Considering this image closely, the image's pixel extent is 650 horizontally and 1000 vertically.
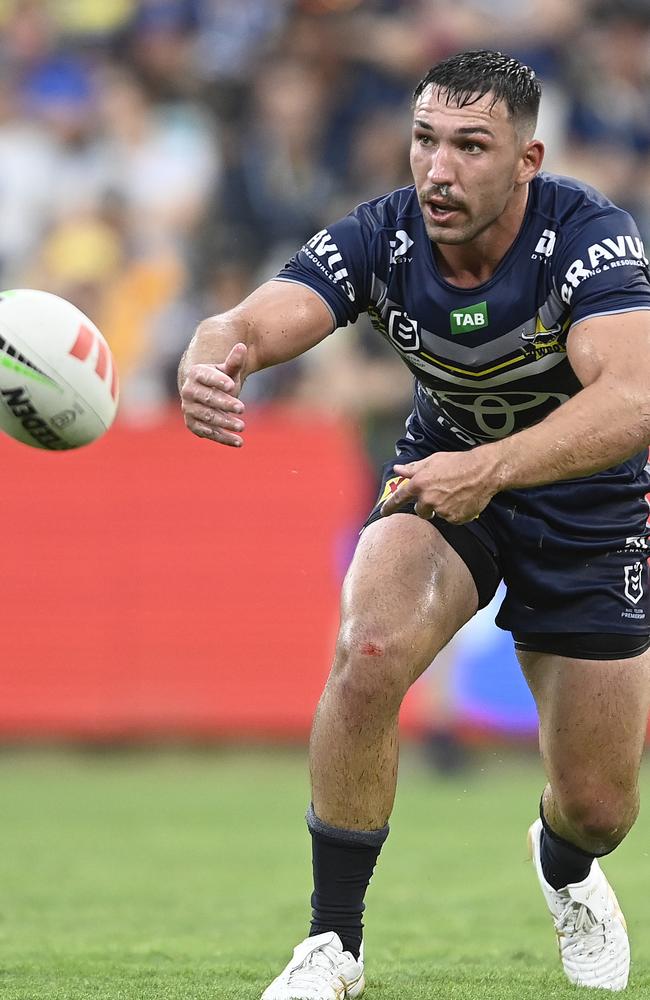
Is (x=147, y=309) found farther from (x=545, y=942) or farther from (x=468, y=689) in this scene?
(x=545, y=942)

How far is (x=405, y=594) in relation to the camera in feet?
14.3

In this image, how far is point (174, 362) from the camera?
11.8 metres

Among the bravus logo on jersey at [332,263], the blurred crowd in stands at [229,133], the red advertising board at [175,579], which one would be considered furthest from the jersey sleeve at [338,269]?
the blurred crowd in stands at [229,133]

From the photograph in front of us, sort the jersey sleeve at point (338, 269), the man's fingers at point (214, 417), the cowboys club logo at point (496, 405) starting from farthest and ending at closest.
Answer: the cowboys club logo at point (496, 405) < the jersey sleeve at point (338, 269) < the man's fingers at point (214, 417)

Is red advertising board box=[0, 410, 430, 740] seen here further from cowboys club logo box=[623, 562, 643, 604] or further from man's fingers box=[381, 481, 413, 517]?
man's fingers box=[381, 481, 413, 517]

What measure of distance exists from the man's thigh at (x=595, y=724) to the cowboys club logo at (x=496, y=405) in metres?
0.73

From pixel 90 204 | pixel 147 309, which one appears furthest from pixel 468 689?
pixel 90 204

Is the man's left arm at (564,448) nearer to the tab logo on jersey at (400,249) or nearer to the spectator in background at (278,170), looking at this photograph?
the tab logo on jersey at (400,249)

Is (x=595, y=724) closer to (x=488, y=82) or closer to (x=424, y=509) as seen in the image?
(x=424, y=509)

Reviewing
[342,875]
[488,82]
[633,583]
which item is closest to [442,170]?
[488,82]

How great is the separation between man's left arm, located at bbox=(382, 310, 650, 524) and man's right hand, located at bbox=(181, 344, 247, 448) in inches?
18.2

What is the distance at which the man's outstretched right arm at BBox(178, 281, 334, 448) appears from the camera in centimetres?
412

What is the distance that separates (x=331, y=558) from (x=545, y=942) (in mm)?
5124

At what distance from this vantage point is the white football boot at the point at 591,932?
15.9 feet
